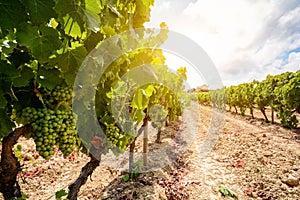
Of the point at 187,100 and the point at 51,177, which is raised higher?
the point at 187,100

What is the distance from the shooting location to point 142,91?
7.64 feet

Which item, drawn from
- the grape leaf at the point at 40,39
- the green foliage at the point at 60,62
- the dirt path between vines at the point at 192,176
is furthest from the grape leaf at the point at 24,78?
the dirt path between vines at the point at 192,176

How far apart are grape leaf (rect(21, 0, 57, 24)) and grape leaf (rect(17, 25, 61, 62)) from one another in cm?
19

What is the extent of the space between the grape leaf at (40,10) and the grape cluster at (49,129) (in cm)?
78

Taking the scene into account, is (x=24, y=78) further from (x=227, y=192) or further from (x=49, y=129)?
(x=227, y=192)

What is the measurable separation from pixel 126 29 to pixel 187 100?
11236 millimetres

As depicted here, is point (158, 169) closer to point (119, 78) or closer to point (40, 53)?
point (119, 78)

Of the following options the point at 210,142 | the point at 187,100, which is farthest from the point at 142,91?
the point at 187,100

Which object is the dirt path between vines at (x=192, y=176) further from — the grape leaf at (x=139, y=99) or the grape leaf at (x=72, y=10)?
the grape leaf at (x=72, y=10)

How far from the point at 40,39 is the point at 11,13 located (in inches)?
12.4

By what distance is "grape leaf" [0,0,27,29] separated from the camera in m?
1.07

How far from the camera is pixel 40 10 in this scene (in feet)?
3.86

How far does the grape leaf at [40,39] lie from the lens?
135cm

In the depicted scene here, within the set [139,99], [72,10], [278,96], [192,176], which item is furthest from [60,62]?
[278,96]
